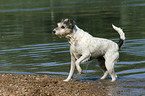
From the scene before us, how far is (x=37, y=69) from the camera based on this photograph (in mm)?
13086

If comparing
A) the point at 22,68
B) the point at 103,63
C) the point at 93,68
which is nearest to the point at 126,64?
the point at 93,68

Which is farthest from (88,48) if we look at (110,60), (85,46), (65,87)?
(65,87)

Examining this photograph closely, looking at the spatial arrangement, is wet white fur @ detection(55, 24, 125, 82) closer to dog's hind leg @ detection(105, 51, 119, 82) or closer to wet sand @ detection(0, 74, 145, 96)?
dog's hind leg @ detection(105, 51, 119, 82)

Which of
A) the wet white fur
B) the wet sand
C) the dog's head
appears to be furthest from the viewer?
the wet white fur

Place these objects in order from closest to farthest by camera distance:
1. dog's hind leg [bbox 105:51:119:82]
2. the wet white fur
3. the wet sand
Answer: the wet sand
the wet white fur
dog's hind leg [bbox 105:51:119:82]

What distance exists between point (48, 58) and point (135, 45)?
15.8 feet

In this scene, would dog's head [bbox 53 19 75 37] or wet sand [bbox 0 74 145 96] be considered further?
dog's head [bbox 53 19 75 37]

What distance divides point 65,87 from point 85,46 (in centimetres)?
143

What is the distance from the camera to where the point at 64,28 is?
10031mm

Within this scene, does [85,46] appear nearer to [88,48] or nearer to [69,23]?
[88,48]

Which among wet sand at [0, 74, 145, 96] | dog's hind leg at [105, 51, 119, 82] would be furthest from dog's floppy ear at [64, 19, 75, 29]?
wet sand at [0, 74, 145, 96]

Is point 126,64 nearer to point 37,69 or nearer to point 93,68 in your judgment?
point 93,68

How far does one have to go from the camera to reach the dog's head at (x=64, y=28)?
32.7ft

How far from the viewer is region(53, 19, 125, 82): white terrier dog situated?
1005cm
